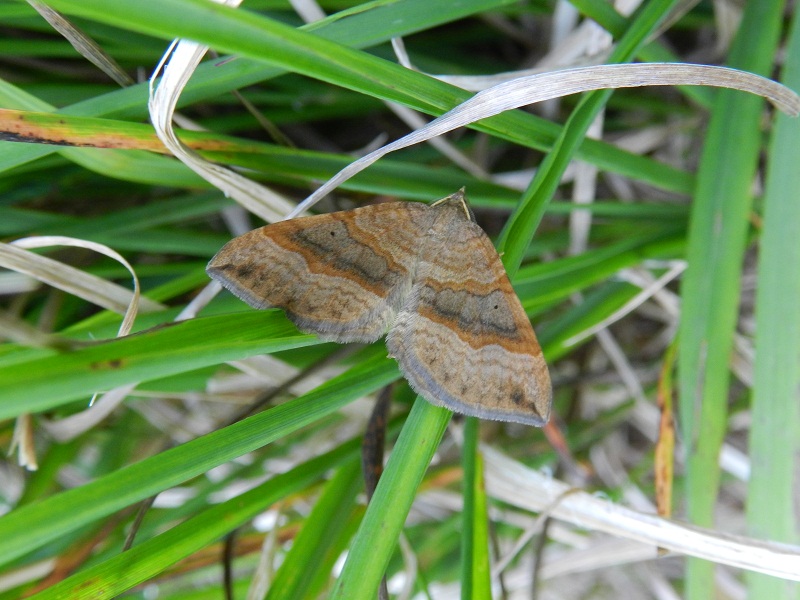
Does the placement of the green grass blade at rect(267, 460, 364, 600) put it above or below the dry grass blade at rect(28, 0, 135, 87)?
below

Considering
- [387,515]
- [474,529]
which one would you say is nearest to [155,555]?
[387,515]

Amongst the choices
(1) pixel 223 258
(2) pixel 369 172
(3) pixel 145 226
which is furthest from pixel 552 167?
(3) pixel 145 226

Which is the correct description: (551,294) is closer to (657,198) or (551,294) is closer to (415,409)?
(415,409)

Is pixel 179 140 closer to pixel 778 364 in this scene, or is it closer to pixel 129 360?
pixel 129 360

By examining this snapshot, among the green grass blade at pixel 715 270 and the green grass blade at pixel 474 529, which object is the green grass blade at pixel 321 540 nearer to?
the green grass blade at pixel 474 529

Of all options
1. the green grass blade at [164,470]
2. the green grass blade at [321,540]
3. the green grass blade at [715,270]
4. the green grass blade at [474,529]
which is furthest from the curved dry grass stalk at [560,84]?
the green grass blade at [321,540]

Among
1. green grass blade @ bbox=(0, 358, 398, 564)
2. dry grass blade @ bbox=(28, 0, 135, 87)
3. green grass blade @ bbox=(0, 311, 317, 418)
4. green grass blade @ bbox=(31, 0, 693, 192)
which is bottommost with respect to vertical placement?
green grass blade @ bbox=(0, 358, 398, 564)

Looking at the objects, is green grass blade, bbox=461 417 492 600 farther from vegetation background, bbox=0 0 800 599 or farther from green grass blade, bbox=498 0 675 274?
green grass blade, bbox=498 0 675 274

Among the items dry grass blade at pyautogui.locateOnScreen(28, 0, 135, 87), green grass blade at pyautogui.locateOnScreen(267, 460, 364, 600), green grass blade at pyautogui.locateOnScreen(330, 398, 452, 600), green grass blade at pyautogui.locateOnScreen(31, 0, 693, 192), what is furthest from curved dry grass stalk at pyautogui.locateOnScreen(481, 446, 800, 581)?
dry grass blade at pyautogui.locateOnScreen(28, 0, 135, 87)
